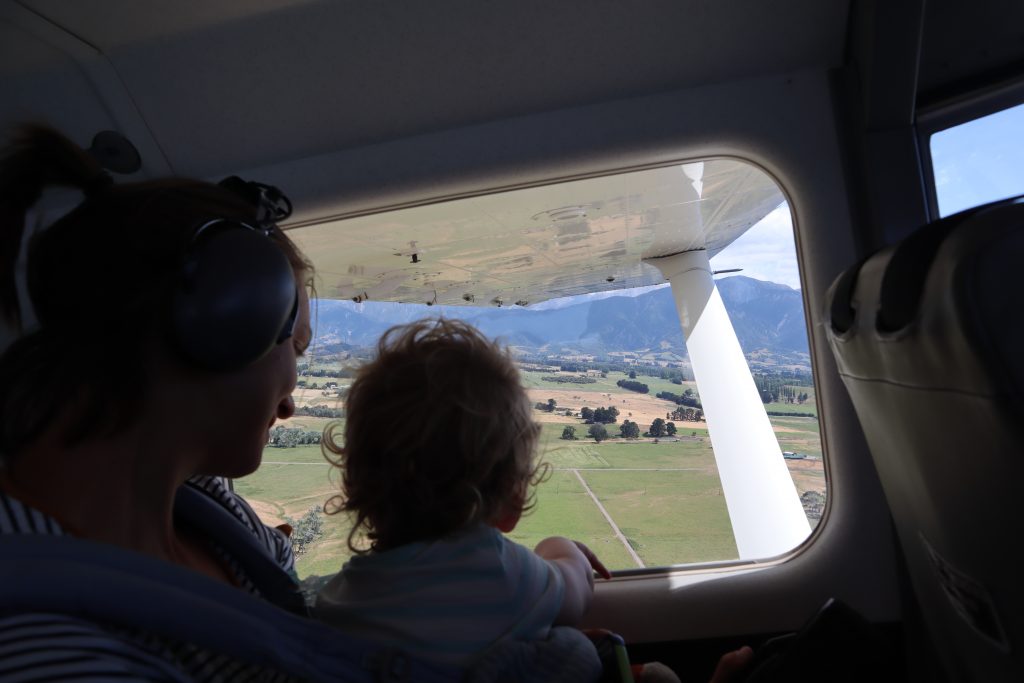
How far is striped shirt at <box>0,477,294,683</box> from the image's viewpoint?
0.58m


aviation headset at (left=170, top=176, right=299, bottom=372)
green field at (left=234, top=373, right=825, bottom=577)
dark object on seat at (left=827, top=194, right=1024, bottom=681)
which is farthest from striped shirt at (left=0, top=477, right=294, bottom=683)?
green field at (left=234, top=373, right=825, bottom=577)

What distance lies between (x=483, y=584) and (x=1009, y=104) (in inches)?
77.5

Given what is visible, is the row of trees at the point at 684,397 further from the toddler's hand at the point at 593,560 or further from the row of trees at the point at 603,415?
the toddler's hand at the point at 593,560

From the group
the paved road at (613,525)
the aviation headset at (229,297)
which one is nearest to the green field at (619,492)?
the paved road at (613,525)

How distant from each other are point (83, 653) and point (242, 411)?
346 mm

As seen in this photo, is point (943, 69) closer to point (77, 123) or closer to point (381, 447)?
point (381, 447)

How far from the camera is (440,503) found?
1.23m

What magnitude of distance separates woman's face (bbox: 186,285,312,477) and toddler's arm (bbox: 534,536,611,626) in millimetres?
758

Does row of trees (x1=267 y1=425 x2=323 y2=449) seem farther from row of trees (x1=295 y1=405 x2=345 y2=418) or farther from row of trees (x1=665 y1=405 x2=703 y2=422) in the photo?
row of trees (x1=665 y1=405 x2=703 y2=422)

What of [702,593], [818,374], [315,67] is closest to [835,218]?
[818,374]

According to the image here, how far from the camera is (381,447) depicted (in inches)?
50.3

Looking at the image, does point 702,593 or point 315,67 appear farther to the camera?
point 702,593

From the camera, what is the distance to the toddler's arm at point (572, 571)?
141 cm

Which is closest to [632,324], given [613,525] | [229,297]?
[613,525]
